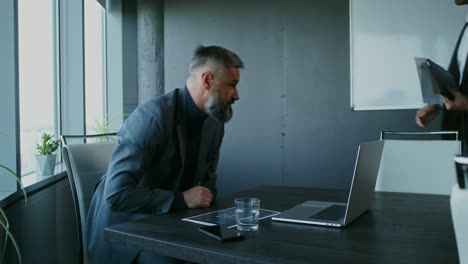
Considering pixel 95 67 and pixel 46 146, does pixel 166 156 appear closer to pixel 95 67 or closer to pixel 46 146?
pixel 46 146

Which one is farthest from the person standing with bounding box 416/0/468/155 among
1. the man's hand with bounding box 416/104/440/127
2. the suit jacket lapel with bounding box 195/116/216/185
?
the suit jacket lapel with bounding box 195/116/216/185

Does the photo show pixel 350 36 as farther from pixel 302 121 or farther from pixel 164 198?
pixel 164 198

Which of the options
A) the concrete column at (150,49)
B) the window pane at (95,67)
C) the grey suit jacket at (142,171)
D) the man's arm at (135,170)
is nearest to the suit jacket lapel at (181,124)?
the grey suit jacket at (142,171)

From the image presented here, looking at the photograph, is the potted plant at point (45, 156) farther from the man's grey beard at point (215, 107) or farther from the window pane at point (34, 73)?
the man's grey beard at point (215, 107)

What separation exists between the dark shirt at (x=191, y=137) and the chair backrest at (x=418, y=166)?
3.14ft

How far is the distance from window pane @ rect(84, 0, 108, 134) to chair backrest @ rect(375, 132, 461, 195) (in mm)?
2314

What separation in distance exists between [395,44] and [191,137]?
213 cm

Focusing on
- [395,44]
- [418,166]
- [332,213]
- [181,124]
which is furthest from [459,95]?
[181,124]

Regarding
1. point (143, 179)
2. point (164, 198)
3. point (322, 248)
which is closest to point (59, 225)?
point (143, 179)

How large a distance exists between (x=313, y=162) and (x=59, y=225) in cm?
204

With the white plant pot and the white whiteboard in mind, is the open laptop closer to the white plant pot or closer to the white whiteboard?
the white plant pot

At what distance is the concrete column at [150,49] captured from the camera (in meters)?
3.95

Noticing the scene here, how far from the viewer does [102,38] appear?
410cm

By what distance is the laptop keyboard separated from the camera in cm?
128
